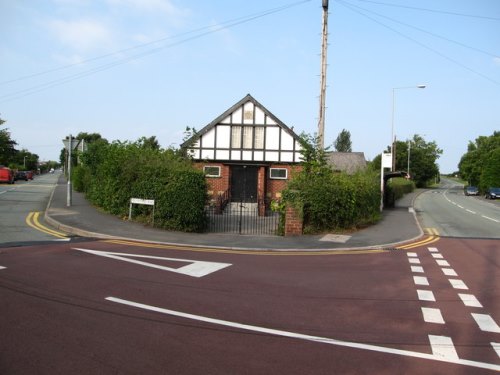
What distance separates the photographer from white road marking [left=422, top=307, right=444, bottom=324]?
5.96m

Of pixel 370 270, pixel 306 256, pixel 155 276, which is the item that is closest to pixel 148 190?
pixel 306 256

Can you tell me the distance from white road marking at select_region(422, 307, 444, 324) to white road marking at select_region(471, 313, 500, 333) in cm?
46

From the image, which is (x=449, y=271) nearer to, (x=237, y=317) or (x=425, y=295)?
(x=425, y=295)

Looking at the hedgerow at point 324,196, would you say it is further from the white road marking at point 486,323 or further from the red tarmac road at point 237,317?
the white road marking at point 486,323

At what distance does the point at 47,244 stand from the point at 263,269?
5.90m

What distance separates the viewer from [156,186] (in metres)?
15.3

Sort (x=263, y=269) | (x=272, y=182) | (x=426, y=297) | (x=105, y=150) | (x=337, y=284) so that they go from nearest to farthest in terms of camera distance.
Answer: (x=426, y=297) → (x=337, y=284) → (x=263, y=269) → (x=105, y=150) → (x=272, y=182)

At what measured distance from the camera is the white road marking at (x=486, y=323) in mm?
5633

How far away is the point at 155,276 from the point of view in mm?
8094

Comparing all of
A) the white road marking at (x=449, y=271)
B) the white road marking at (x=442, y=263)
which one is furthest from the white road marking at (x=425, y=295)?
the white road marking at (x=442, y=263)

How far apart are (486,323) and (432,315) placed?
26.3 inches

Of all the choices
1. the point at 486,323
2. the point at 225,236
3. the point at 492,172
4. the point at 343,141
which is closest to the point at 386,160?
the point at 225,236

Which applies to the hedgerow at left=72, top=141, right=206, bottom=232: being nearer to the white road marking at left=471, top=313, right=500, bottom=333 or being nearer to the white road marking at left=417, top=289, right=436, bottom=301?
the white road marking at left=417, top=289, right=436, bottom=301

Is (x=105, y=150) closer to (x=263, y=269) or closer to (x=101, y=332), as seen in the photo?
(x=263, y=269)
